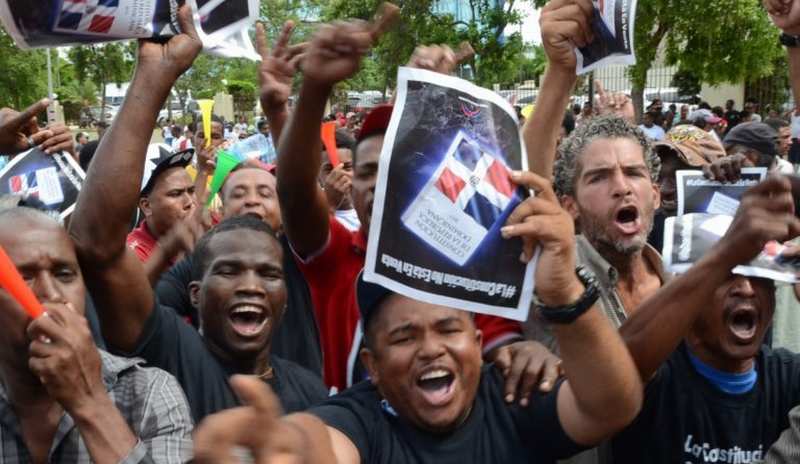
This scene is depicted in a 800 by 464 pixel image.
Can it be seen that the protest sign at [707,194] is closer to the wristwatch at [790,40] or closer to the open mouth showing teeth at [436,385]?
the wristwatch at [790,40]

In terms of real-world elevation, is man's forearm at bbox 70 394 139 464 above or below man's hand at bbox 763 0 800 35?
below

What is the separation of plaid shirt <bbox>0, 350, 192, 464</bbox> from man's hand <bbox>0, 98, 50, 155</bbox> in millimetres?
1785

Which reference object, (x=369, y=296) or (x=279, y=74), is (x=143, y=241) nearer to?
(x=279, y=74)

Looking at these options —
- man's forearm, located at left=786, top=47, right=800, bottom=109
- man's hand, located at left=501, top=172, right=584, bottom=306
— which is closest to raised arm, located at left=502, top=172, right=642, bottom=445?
man's hand, located at left=501, top=172, right=584, bottom=306

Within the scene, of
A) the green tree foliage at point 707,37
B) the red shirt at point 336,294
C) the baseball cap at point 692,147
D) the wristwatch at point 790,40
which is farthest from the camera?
the green tree foliage at point 707,37

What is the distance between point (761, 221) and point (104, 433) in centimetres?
165

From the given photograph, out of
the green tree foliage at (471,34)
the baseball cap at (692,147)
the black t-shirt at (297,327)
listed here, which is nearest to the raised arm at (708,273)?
the black t-shirt at (297,327)

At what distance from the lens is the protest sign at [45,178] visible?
3570 mm

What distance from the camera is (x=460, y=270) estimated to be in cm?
213

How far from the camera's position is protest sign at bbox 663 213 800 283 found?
8.46ft

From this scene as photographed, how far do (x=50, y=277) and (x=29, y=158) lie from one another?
158cm

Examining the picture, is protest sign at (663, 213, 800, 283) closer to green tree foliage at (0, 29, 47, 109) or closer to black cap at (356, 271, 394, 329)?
black cap at (356, 271, 394, 329)

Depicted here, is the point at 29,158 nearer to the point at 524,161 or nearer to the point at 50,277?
the point at 50,277

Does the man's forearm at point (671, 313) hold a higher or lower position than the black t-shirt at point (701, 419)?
higher
